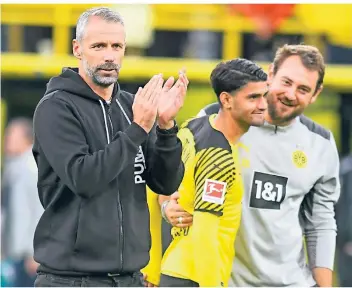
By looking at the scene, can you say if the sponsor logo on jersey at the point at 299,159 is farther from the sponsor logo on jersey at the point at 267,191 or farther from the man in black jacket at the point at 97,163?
the man in black jacket at the point at 97,163

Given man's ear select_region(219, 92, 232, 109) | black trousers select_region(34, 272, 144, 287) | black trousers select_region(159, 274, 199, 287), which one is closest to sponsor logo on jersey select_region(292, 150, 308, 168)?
man's ear select_region(219, 92, 232, 109)

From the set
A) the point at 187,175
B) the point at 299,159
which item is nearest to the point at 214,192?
the point at 187,175

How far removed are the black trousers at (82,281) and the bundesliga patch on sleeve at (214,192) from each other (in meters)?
0.64

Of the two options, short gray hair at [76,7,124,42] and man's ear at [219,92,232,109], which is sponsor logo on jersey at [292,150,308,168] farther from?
short gray hair at [76,7,124,42]

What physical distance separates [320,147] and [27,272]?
488 centimetres

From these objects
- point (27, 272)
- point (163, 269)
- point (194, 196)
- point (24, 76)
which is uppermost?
point (24, 76)

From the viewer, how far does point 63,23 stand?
34.9 feet

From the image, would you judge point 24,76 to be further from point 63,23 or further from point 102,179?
point 102,179

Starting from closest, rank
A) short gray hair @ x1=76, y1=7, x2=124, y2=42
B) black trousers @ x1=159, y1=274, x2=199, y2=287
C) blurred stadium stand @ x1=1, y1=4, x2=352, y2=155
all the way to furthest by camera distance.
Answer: short gray hair @ x1=76, y1=7, x2=124, y2=42
black trousers @ x1=159, y1=274, x2=199, y2=287
blurred stadium stand @ x1=1, y1=4, x2=352, y2=155

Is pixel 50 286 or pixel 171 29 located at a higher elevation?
pixel 171 29

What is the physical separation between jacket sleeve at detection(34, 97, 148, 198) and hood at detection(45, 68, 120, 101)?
76mm

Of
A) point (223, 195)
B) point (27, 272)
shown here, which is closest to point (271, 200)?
point (223, 195)

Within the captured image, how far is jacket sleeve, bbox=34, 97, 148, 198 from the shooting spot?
4246 millimetres

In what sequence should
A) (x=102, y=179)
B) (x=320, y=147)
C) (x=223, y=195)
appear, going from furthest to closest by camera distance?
1. (x=320, y=147)
2. (x=223, y=195)
3. (x=102, y=179)
